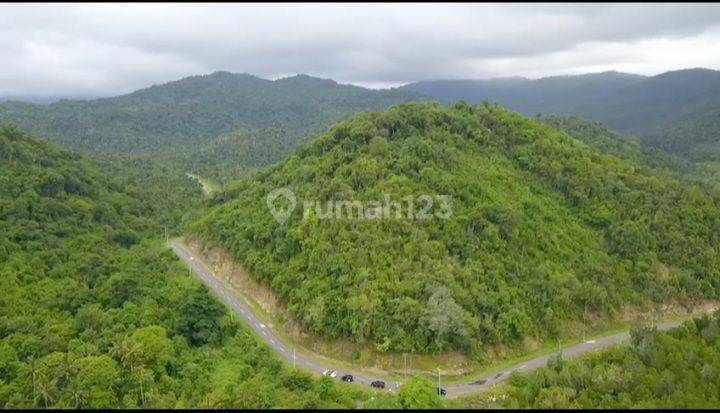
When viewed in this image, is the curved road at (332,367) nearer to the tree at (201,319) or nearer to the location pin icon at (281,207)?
the tree at (201,319)

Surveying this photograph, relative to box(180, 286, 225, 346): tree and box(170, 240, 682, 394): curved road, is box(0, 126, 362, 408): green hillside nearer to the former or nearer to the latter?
box(180, 286, 225, 346): tree

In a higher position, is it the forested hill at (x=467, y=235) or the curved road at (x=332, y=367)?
the forested hill at (x=467, y=235)

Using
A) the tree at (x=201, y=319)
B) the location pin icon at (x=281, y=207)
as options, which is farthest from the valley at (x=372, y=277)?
the location pin icon at (x=281, y=207)

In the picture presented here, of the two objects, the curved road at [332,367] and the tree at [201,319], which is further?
the tree at [201,319]

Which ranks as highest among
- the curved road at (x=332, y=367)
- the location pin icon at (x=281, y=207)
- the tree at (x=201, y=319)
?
the location pin icon at (x=281, y=207)

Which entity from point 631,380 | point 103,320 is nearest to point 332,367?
point 103,320

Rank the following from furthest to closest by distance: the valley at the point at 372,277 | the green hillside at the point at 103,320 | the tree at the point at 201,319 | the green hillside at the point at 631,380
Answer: the tree at the point at 201,319 < the valley at the point at 372,277 < the green hillside at the point at 103,320 < the green hillside at the point at 631,380

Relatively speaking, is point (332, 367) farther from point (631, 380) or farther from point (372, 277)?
point (631, 380)
